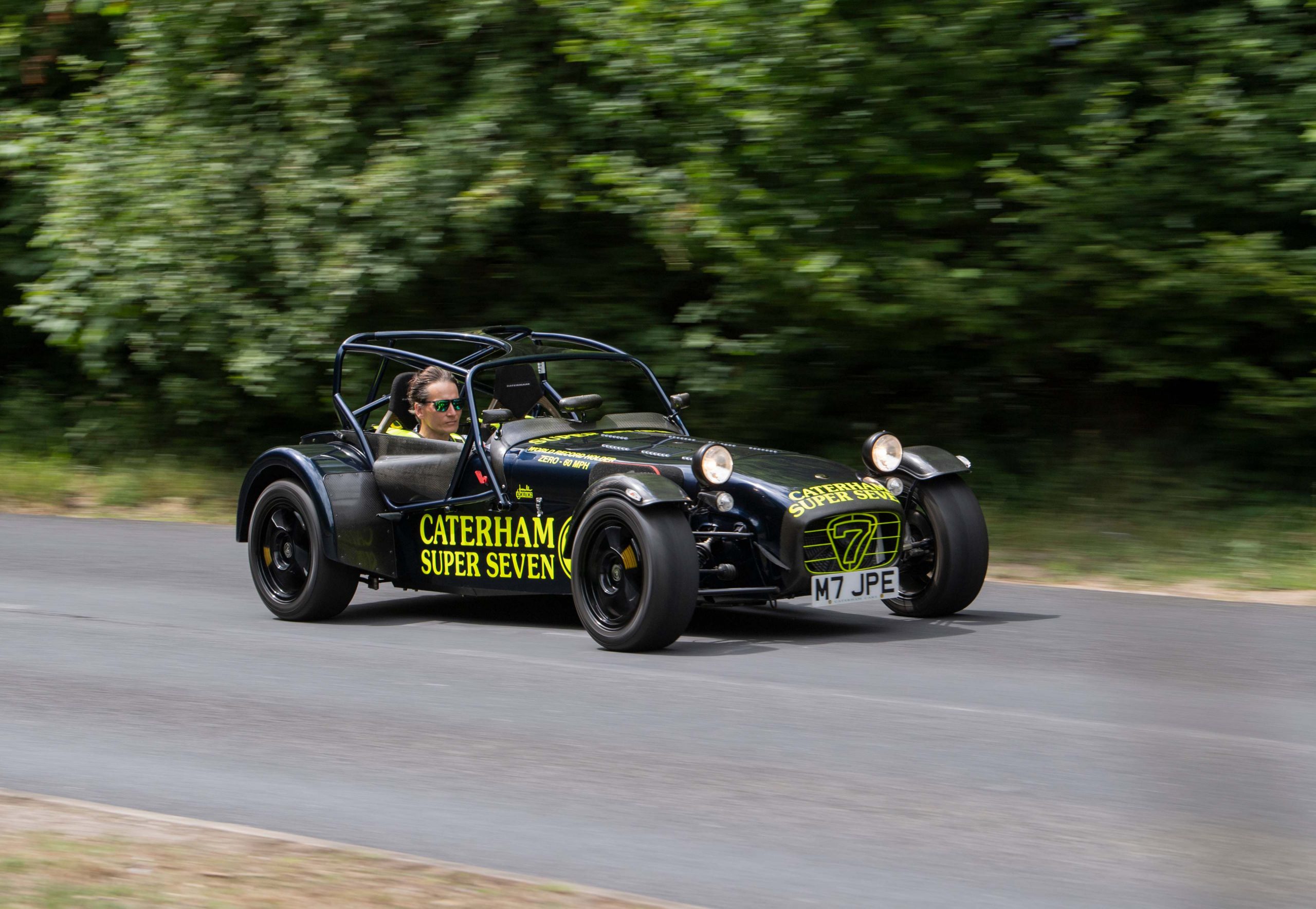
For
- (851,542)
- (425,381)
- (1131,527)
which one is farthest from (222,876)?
(1131,527)

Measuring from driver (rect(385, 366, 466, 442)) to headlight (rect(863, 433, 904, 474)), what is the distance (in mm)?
2132

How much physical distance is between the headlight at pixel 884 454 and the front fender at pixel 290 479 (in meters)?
2.74

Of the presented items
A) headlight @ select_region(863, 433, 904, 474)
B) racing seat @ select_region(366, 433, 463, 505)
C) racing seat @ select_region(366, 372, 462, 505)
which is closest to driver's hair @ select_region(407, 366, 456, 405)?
racing seat @ select_region(366, 372, 462, 505)

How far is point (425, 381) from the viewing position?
29.5 feet

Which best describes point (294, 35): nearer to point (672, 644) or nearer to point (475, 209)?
point (475, 209)

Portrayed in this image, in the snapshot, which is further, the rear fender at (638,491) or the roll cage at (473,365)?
the roll cage at (473,365)

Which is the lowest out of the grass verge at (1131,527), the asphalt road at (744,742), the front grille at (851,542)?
the asphalt road at (744,742)

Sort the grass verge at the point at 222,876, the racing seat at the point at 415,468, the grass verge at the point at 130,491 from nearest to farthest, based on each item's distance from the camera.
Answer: the grass verge at the point at 222,876
the racing seat at the point at 415,468
the grass verge at the point at 130,491

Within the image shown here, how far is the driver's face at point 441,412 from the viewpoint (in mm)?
8914

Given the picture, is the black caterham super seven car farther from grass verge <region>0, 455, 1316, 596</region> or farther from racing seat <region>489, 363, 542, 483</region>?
grass verge <region>0, 455, 1316, 596</region>

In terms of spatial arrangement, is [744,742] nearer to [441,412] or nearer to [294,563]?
[441,412]

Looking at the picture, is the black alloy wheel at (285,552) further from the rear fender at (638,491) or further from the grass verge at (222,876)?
the grass verge at (222,876)

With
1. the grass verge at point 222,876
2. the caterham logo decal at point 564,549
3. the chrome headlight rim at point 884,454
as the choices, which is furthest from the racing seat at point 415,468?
the grass verge at point 222,876

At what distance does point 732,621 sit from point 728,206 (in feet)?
13.9
